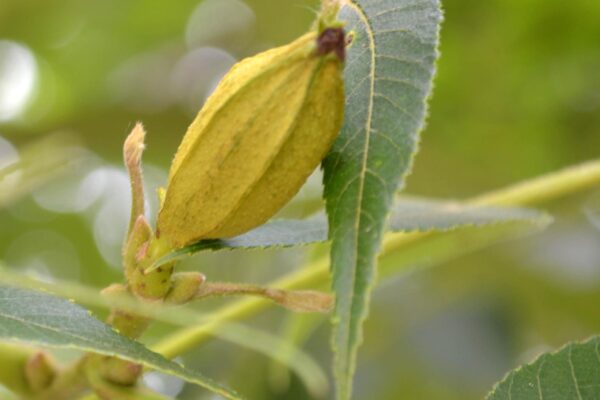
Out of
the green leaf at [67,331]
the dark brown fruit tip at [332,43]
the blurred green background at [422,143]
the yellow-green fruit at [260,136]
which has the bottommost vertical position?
the green leaf at [67,331]

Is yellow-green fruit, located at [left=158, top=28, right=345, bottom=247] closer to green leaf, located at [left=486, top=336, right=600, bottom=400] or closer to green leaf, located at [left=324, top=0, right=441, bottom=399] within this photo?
green leaf, located at [left=324, top=0, right=441, bottom=399]

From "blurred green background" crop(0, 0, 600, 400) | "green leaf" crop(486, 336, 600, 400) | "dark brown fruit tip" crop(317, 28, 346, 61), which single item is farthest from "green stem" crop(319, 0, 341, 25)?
"blurred green background" crop(0, 0, 600, 400)

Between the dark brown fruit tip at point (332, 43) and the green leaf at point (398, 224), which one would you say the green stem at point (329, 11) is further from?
the green leaf at point (398, 224)

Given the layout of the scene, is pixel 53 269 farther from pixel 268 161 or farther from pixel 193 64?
pixel 268 161

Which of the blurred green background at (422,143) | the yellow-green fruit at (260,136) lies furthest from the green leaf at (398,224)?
the blurred green background at (422,143)

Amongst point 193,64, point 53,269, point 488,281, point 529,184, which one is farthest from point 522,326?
point 53,269

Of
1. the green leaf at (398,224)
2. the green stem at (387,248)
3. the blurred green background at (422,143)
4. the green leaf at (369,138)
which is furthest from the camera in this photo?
the blurred green background at (422,143)

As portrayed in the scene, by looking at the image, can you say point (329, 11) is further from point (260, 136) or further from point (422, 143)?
point (422, 143)
